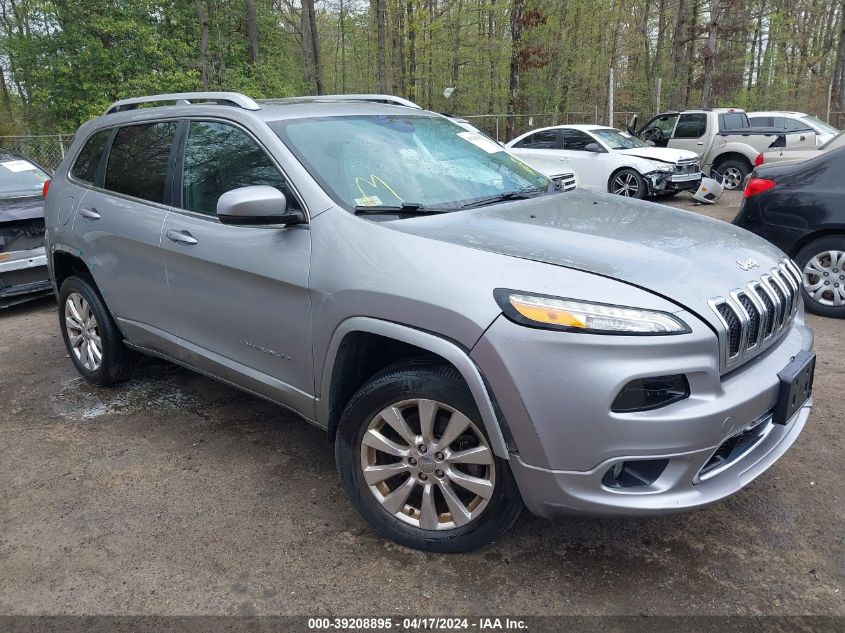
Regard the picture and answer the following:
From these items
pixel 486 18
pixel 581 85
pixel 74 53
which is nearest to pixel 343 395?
pixel 74 53

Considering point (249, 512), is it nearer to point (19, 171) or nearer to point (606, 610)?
point (606, 610)

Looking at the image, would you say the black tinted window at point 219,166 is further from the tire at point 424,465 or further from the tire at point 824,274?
the tire at point 824,274

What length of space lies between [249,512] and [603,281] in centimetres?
190

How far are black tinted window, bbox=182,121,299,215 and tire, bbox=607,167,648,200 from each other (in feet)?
32.5

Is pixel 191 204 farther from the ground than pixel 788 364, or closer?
farther from the ground

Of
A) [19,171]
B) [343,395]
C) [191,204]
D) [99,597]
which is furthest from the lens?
[19,171]

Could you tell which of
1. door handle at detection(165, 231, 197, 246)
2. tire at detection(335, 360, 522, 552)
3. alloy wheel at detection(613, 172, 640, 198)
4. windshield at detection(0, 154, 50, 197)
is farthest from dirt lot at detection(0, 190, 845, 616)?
alloy wheel at detection(613, 172, 640, 198)

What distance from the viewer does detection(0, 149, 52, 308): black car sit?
6359 millimetres

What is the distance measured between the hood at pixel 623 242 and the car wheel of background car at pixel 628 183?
31.0ft

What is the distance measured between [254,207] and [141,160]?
62.8 inches

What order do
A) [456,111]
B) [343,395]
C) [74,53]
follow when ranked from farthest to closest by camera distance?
1. [456,111]
2. [74,53]
3. [343,395]

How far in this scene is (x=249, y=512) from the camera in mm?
3053

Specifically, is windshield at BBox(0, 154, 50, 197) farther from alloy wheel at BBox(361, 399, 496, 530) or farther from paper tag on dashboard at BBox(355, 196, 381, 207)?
alloy wheel at BBox(361, 399, 496, 530)

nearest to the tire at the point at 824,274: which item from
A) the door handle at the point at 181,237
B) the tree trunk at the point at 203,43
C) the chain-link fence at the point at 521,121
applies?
the door handle at the point at 181,237
